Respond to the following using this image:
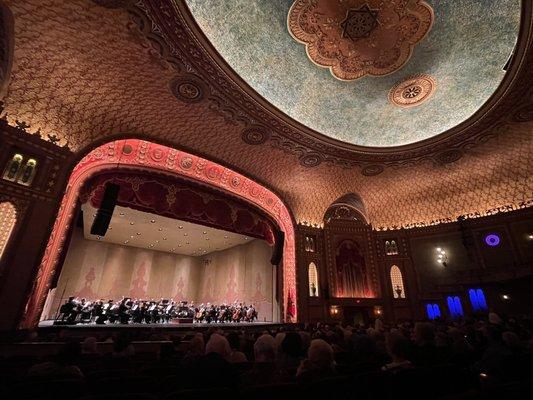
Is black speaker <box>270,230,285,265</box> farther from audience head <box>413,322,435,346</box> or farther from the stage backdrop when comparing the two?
audience head <box>413,322,435,346</box>

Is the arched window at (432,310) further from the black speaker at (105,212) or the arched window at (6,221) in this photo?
the arched window at (6,221)

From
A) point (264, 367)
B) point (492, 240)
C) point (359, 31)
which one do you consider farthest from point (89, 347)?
point (492, 240)

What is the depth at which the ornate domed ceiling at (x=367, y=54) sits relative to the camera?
28.6 feet

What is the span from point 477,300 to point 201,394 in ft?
57.0

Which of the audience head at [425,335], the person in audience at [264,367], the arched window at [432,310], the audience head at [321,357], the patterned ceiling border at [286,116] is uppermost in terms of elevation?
the patterned ceiling border at [286,116]

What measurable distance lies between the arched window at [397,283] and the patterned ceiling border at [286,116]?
6.33 meters

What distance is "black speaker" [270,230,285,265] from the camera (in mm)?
15273

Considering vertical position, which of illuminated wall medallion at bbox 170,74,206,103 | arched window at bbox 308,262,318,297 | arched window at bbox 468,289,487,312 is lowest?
arched window at bbox 468,289,487,312

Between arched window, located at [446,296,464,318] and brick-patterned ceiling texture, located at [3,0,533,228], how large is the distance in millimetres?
4664

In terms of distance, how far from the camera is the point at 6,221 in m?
7.57

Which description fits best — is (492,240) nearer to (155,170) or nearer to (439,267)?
(439,267)

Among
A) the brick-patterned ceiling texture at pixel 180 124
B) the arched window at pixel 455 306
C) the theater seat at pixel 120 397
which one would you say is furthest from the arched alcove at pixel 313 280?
the theater seat at pixel 120 397

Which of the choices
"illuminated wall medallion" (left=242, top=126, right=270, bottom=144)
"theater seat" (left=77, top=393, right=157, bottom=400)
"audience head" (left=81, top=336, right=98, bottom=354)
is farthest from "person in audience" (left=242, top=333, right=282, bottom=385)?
"illuminated wall medallion" (left=242, top=126, right=270, bottom=144)

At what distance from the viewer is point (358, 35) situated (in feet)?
31.7
